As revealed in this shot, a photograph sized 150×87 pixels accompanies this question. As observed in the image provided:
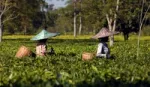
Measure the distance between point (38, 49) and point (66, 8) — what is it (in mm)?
82030

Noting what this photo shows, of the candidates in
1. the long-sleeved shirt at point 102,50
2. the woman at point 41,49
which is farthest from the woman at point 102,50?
the woman at point 41,49

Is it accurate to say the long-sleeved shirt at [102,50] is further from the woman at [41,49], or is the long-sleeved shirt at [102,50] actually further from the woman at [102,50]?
the woman at [41,49]

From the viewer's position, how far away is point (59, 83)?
7.30m

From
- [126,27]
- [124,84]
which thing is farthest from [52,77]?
[126,27]

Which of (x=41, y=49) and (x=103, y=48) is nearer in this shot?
(x=103, y=48)

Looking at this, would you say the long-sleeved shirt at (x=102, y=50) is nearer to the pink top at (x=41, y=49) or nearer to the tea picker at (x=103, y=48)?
the tea picker at (x=103, y=48)

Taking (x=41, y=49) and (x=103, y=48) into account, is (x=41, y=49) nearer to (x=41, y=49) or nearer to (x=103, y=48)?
(x=41, y=49)

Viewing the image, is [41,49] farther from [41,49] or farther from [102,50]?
[102,50]

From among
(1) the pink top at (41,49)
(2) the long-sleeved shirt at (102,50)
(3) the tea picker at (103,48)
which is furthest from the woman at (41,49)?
(2) the long-sleeved shirt at (102,50)

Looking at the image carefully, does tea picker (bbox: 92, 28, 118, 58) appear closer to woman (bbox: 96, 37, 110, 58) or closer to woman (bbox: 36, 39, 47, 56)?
woman (bbox: 96, 37, 110, 58)

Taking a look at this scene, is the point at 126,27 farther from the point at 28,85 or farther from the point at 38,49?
the point at 28,85

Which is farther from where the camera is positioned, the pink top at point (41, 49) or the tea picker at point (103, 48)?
the pink top at point (41, 49)

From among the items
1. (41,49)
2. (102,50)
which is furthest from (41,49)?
(102,50)

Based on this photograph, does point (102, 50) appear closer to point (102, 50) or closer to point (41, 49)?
point (102, 50)
